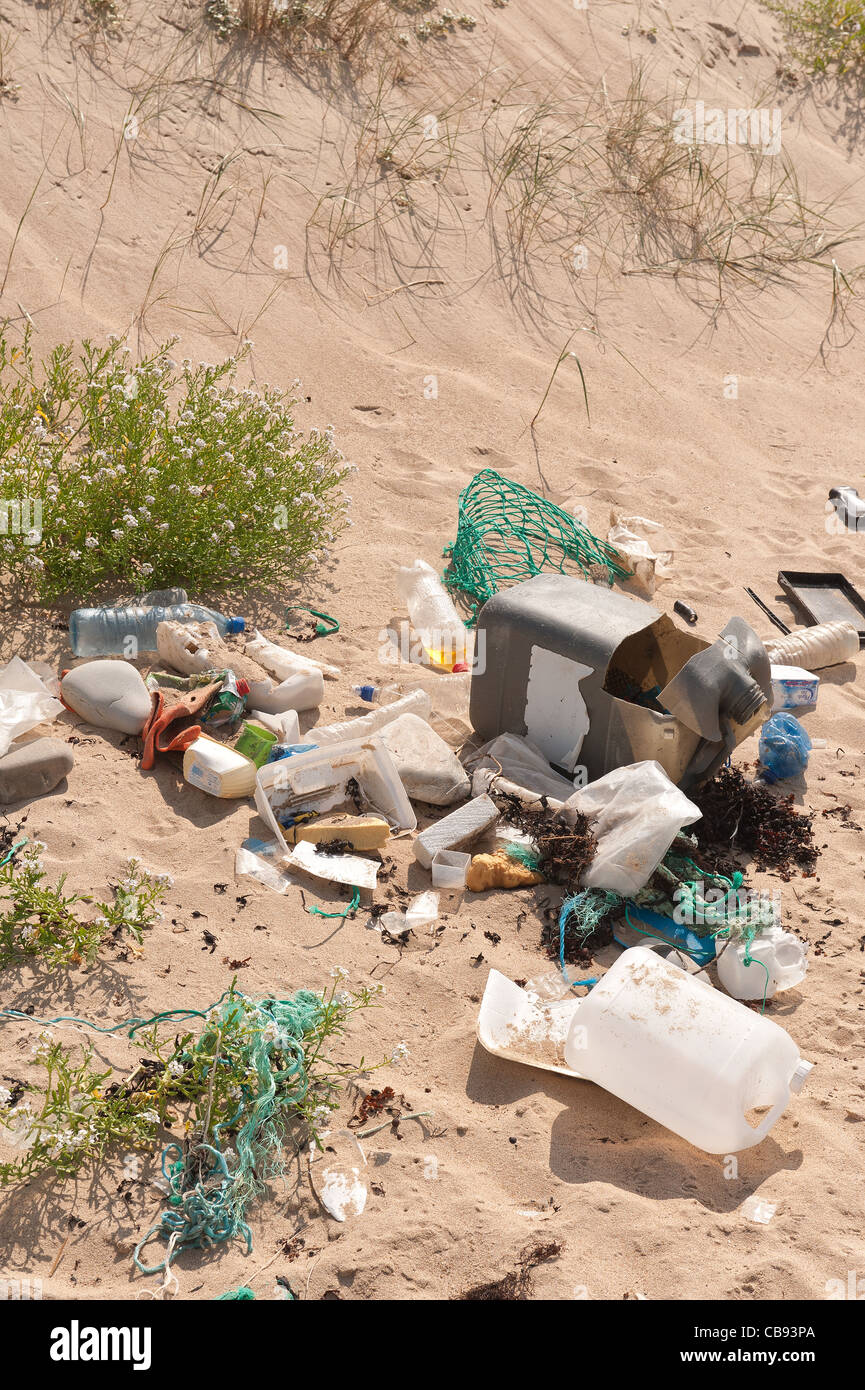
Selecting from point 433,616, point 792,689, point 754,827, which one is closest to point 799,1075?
point 754,827

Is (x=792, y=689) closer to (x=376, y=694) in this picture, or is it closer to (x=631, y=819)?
(x=631, y=819)

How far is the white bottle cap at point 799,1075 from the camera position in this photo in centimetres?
300

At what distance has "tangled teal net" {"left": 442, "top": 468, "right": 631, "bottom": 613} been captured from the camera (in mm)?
5359

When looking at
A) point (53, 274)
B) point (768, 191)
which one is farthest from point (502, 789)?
point (768, 191)

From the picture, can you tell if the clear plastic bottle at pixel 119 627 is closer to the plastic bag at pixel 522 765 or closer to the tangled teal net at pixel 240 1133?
the plastic bag at pixel 522 765

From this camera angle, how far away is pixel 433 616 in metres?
4.96

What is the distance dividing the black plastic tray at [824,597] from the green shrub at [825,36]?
6.97 meters

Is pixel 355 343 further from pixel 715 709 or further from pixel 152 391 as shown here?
pixel 715 709

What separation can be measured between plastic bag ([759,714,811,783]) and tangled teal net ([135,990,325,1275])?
7.05 ft

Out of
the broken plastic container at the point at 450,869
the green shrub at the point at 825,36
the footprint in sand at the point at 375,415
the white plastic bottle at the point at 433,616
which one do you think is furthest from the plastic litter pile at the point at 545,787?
the green shrub at the point at 825,36

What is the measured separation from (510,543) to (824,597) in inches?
61.6

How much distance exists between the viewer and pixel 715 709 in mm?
3732

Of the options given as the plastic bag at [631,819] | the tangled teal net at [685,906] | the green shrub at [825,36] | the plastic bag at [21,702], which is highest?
the green shrub at [825,36]

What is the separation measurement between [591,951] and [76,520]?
2.55 m
